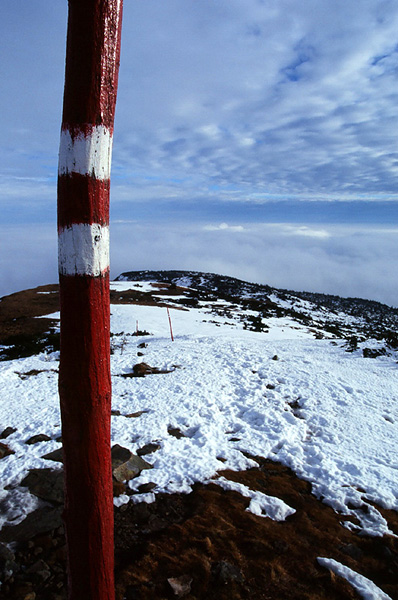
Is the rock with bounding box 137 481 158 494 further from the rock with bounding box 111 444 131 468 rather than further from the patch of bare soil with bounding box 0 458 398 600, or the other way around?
the rock with bounding box 111 444 131 468

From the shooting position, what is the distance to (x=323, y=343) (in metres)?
15.2

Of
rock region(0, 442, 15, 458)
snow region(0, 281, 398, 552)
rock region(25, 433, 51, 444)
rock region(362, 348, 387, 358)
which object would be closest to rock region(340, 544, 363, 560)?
snow region(0, 281, 398, 552)

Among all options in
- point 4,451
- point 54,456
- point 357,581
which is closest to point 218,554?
point 357,581

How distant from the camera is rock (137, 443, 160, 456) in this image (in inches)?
213

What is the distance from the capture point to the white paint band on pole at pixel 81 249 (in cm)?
167

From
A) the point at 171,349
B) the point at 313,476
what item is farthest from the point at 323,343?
the point at 313,476

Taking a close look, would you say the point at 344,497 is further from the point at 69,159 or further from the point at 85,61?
the point at 85,61

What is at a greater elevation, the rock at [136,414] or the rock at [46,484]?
the rock at [46,484]

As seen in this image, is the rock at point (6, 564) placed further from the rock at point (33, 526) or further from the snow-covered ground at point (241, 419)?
the snow-covered ground at point (241, 419)

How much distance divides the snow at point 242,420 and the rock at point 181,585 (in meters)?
1.39

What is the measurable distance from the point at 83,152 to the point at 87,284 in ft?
2.14

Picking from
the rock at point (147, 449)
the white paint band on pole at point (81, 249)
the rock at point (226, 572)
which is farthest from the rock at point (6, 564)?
the white paint band on pole at point (81, 249)

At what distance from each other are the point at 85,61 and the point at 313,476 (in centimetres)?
568

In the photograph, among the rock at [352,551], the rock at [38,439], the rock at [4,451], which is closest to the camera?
the rock at [352,551]
